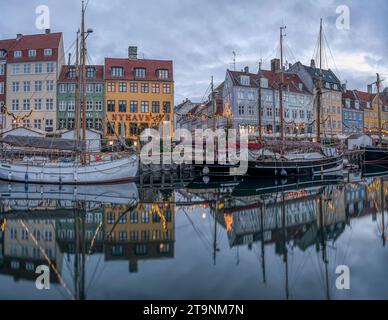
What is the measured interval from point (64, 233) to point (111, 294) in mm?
6536

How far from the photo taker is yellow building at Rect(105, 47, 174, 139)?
52.0 meters

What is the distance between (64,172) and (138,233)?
59.6 feet

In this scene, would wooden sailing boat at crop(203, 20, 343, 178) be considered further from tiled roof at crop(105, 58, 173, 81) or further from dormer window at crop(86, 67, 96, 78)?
dormer window at crop(86, 67, 96, 78)

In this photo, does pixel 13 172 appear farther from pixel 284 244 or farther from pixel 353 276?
pixel 353 276

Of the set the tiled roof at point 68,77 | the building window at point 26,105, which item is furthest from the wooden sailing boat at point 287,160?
the building window at point 26,105

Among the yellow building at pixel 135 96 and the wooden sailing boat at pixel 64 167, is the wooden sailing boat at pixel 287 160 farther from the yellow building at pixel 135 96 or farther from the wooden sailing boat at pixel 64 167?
the yellow building at pixel 135 96

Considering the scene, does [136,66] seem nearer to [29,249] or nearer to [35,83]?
[35,83]

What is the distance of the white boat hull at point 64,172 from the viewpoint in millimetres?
29422

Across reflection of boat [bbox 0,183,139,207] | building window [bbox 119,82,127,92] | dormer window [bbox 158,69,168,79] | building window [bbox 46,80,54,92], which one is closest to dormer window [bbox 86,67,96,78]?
building window [bbox 119,82,127,92]

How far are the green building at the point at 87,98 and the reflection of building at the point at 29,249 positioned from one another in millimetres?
37855

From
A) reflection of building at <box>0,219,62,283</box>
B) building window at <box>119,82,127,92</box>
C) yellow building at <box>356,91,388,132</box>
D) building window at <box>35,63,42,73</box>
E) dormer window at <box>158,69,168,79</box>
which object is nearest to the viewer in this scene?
reflection of building at <box>0,219,62,283</box>

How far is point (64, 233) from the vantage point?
541 inches

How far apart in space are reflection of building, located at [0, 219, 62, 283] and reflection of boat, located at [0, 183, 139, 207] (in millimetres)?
5445

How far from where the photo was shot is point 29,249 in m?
11.6
